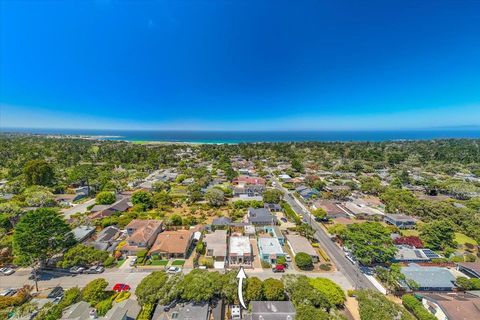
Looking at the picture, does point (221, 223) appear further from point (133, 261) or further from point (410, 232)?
point (410, 232)

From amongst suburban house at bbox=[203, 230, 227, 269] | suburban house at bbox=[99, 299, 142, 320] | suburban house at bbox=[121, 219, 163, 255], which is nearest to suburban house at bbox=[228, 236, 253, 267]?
suburban house at bbox=[203, 230, 227, 269]

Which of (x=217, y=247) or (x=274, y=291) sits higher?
(x=274, y=291)

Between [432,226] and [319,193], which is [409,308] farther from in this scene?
[319,193]

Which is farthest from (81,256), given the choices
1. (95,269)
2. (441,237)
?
(441,237)

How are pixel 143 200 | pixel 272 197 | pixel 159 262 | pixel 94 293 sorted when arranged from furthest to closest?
pixel 272 197, pixel 143 200, pixel 159 262, pixel 94 293

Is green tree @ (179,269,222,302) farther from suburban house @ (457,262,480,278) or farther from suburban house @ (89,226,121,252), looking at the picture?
suburban house @ (457,262,480,278)

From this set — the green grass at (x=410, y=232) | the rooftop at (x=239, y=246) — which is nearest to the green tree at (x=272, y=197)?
the rooftop at (x=239, y=246)
